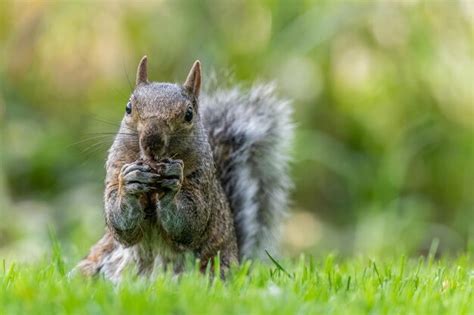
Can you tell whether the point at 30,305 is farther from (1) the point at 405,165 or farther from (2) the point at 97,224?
(1) the point at 405,165

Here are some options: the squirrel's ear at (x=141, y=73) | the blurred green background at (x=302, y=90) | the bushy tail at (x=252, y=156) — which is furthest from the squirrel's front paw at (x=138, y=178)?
the blurred green background at (x=302, y=90)

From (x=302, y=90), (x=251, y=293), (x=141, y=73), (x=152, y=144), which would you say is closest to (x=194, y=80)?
(x=141, y=73)

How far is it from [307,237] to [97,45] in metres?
1.90

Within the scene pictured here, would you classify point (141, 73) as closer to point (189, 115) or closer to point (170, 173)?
point (189, 115)

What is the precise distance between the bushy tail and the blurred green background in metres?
1.79

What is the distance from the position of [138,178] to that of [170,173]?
0.34ft

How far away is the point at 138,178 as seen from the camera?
323 cm

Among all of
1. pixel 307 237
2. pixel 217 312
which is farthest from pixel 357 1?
pixel 217 312

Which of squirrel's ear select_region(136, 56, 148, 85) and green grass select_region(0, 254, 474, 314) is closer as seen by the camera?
green grass select_region(0, 254, 474, 314)

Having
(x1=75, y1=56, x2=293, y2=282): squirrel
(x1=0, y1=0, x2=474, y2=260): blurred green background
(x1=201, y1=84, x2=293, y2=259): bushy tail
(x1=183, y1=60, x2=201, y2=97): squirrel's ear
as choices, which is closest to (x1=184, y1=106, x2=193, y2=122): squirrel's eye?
(x1=75, y1=56, x2=293, y2=282): squirrel

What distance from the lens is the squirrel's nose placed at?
3.20 metres

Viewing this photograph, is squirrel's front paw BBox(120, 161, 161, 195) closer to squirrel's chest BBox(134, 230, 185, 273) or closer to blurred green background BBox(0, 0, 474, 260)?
squirrel's chest BBox(134, 230, 185, 273)

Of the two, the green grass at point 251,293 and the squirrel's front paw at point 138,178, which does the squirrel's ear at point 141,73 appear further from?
the green grass at point 251,293

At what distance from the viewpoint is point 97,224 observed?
19.6 feet
